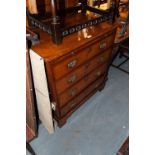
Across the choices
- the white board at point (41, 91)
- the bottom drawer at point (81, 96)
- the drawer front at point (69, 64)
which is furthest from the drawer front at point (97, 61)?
the white board at point (41, 91)

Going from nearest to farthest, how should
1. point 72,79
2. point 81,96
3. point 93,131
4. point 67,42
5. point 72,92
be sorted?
point 67,42, point 72,79, point 72,92, point 93,131, point 81,96

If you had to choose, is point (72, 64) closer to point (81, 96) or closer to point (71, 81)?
point (71, 81)

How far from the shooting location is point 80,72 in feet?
5.27

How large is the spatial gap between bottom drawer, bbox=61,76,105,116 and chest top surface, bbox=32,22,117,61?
592 millimetres

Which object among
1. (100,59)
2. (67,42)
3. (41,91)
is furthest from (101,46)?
(41,91)

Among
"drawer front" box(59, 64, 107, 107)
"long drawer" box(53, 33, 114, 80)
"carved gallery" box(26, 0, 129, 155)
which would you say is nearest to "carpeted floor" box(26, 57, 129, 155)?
"carved gallery" box(26, 0, 129, 155)

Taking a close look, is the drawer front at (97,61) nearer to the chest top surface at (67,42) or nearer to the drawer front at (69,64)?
the drawer front at (69,64)

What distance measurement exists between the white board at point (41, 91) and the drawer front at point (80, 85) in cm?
14

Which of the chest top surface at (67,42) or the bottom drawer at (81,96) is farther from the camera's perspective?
the bottom drawer at (81,96)

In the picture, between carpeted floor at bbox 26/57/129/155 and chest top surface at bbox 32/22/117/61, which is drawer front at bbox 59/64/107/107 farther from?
chest top surface at bbox 32/22/117/61

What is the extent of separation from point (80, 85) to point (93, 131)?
0.48 meters

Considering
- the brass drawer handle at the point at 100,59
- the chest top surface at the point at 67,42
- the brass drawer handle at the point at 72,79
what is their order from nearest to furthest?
the chest top surface at the point at 67,42 < the brass drawer handle at the point at 72,79 < the brass drawer handle at the point at 100,59

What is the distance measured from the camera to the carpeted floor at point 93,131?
62.8 inches
